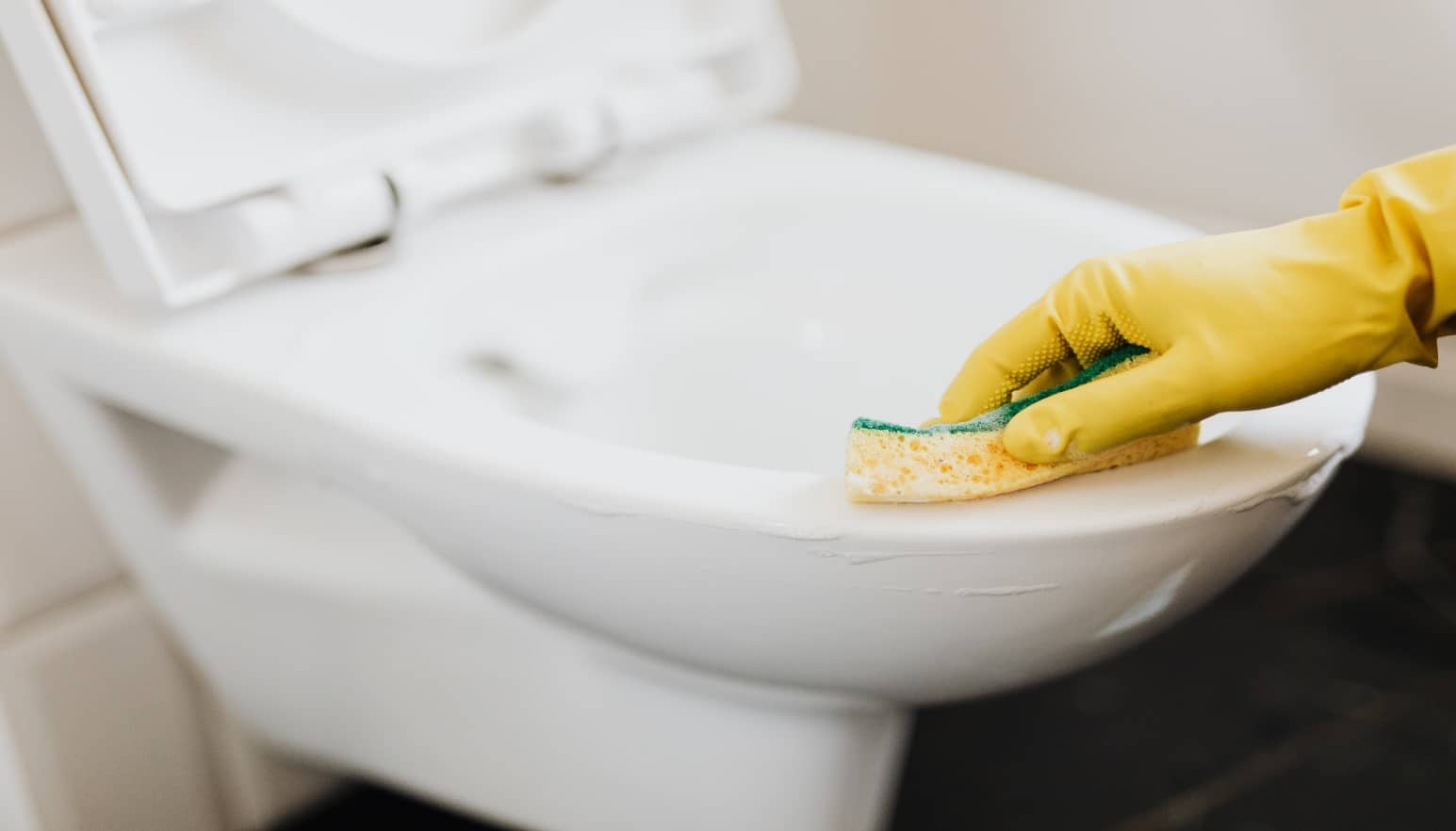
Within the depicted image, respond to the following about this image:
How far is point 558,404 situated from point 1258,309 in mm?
324

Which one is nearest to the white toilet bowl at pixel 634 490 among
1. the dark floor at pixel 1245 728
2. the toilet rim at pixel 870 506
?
the toilet rim at pixel 870 506

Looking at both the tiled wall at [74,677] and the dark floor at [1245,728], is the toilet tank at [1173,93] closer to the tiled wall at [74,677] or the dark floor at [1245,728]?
the dark floor at [1245,728]

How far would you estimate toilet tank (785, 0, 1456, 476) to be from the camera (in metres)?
0.80

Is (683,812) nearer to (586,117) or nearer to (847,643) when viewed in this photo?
(847,643)

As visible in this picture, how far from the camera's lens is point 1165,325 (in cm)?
40

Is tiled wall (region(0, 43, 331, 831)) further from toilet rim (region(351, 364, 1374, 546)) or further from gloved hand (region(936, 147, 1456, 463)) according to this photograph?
gloved hand (region(936, 147, 1456, 463))

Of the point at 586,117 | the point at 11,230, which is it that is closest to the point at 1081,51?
the point at 586,117

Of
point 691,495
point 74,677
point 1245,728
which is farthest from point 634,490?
point 1245,728

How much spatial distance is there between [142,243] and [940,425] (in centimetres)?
30

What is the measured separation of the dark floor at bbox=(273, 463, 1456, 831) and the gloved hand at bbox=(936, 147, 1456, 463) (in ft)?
1.43

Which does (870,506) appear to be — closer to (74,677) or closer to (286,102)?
(286,102)

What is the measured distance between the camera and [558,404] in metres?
0.63

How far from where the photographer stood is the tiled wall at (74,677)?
2.00ft

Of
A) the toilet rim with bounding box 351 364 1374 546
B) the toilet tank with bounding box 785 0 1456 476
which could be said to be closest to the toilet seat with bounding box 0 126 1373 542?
the toilet rim with bounding box 351 364 1374 546
